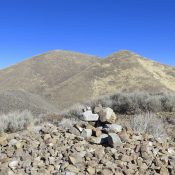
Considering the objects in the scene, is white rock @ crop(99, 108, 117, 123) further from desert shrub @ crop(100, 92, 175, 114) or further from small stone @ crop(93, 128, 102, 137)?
desert shrub @ crop(100, 92, 175, 114)

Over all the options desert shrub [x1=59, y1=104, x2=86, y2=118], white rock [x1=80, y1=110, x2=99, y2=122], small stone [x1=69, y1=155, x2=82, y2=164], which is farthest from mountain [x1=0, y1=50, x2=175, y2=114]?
small stone [x1=69, y1=155, x2=82, y2=164]

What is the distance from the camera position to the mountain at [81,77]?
47719mm

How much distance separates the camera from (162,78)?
5456 cm

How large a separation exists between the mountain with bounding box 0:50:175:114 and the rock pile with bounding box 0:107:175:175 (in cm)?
2935

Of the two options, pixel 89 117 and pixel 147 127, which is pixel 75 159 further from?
pixel 147 127

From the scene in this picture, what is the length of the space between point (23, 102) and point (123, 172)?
20653 mm

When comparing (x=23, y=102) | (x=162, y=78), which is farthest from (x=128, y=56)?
(x=23, y=102)

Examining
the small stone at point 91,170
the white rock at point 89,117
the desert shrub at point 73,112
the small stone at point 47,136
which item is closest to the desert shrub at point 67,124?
the white rock at point 89,117

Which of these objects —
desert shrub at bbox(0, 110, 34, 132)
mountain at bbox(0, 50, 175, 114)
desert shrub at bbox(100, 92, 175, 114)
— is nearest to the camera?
desert shrub at bbox(0, 110, 34, 132)

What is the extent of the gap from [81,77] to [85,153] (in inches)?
1925

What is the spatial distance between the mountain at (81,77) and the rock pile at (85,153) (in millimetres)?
29352

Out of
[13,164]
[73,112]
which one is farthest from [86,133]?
[73,112]

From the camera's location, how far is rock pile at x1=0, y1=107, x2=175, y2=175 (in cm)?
698

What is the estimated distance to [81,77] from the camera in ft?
184
